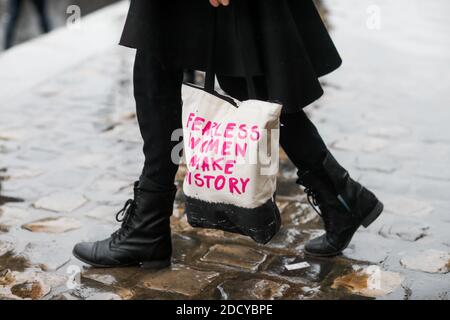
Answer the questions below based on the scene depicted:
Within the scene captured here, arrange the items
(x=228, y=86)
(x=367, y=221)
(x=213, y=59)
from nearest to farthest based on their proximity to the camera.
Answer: (x=213, y=59) < (x=228, y=86) < (x=367, y=221)

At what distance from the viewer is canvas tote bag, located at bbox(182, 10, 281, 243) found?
2629mm

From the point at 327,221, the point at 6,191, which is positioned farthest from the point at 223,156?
the point at 6,191

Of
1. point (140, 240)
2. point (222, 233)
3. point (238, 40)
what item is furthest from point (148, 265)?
point (238, 40)

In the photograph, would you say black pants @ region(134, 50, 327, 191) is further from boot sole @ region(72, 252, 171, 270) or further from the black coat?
boot sole @ region(72, 252, 171, 270)

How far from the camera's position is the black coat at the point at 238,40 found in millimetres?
2750

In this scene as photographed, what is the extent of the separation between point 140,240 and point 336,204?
0.78m

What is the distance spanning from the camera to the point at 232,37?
2756 mm

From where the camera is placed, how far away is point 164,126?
2.98 meters

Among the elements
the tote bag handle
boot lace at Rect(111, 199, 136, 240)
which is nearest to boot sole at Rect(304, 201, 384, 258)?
boot lace at Rect(111, 199, 136, 240)

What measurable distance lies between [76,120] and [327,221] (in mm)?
2298

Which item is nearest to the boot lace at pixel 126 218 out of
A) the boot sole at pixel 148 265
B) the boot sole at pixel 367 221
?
the boot sole at pixel 148 265

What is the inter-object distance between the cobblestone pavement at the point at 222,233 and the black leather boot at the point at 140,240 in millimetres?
46

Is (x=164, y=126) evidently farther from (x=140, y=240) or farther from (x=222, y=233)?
(x=222, y=233)

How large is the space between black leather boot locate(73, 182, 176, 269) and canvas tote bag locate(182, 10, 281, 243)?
11.7 inches
